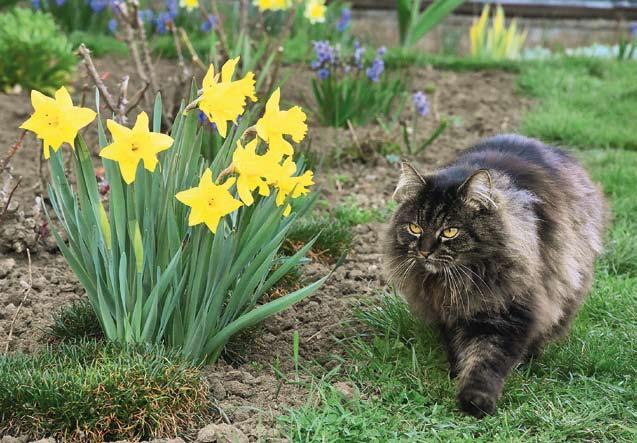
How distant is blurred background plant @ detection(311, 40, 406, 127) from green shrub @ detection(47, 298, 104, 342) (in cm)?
304

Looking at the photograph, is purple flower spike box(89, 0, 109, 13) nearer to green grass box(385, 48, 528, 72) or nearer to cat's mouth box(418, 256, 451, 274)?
green grass box(385, 48, 528, 72)

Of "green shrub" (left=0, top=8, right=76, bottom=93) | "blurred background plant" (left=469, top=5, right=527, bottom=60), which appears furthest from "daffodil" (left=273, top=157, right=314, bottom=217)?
"blurred background plant" (left=469, top=5, right=527, bottom=60)

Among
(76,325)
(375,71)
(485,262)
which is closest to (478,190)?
(485,262)

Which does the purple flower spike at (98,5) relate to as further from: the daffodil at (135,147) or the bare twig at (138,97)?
the daffodil at (135,147)

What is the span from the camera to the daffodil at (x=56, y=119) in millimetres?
2807

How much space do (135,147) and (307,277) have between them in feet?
5.06

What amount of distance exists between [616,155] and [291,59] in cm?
313

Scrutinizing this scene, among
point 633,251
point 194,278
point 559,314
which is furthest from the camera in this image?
point 633,251

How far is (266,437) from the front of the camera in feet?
9.34

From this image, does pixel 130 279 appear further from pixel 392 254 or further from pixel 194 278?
pixel 392 254

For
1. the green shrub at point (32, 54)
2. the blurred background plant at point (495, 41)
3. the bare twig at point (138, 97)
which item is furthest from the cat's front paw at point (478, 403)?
the blurred background plant at point (495, 41)

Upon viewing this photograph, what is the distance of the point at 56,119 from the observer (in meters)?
2.83

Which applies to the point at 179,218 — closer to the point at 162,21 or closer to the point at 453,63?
the point at 162,21

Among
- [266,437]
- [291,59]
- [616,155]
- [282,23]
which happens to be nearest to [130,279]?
[266,437]
